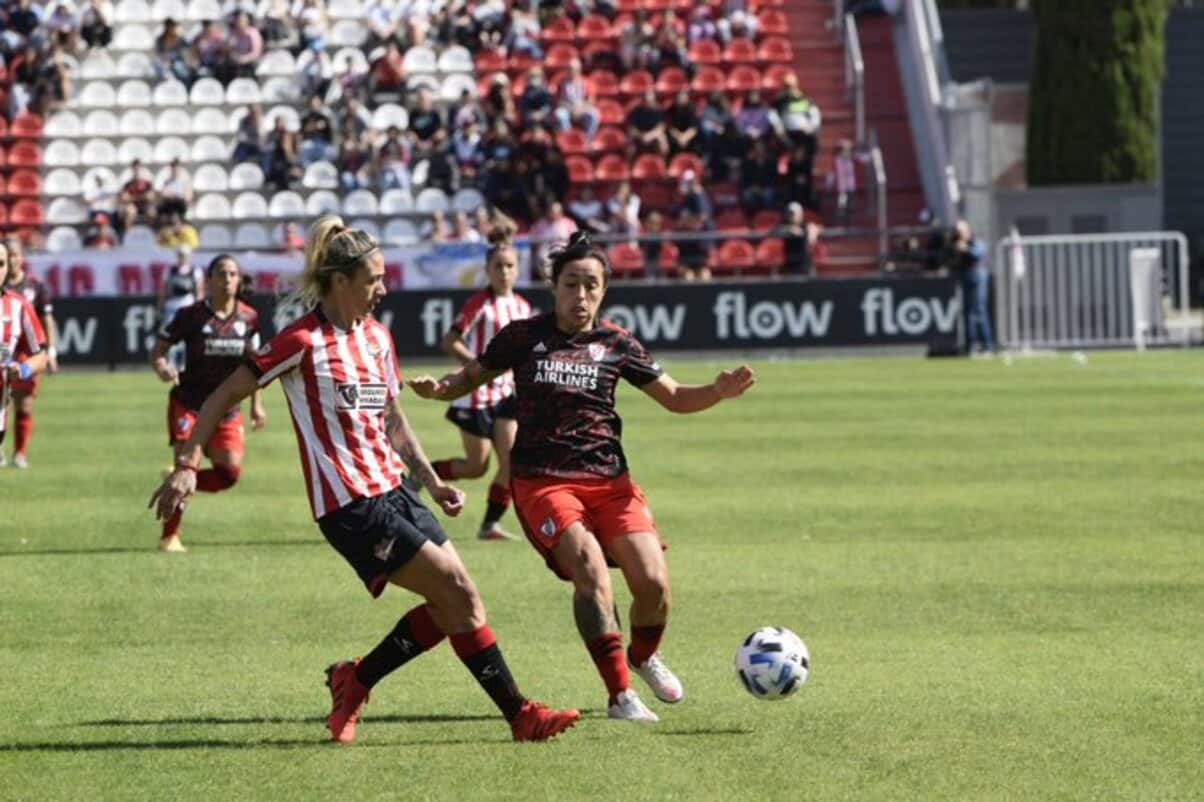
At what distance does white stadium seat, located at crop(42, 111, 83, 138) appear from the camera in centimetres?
4222

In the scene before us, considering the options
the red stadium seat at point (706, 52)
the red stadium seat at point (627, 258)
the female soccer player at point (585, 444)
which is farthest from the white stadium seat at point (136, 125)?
the female soccer player at point (585, 444)

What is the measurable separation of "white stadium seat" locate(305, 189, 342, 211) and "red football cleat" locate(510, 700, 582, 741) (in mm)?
30966

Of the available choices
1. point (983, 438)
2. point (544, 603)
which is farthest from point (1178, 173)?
point (544, 603)

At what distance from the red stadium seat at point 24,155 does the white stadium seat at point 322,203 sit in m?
5.21

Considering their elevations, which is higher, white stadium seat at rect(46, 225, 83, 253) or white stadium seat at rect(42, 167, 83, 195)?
white stadium seat at rect(42, 167, 83, 195)

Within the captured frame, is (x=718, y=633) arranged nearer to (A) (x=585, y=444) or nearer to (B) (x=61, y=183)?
(A) (x=585, y=444)

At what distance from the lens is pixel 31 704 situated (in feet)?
33.8

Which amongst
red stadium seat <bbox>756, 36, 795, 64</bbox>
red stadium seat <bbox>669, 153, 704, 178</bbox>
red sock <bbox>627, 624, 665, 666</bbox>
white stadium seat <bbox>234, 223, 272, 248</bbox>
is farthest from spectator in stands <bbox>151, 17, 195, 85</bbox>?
red sock <bbox>627, 624, 665, 666</bbox>

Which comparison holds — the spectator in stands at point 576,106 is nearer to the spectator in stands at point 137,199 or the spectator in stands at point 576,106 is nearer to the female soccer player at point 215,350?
the spectator in stands at point 137,199

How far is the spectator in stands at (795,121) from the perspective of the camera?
39.4 metres

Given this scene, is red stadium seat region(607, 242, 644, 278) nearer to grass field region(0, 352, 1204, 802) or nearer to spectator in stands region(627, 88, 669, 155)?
spectator in stands region(627, 88, 669, 155)

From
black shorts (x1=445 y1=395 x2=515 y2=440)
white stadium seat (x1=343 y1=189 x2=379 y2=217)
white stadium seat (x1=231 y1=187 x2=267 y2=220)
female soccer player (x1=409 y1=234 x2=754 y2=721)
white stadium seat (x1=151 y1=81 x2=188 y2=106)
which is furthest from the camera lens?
white stadium seat (x1=151 y1=81 x2=188 y2=106)

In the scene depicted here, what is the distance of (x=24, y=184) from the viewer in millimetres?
41125

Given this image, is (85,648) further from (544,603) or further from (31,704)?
(544,603)
